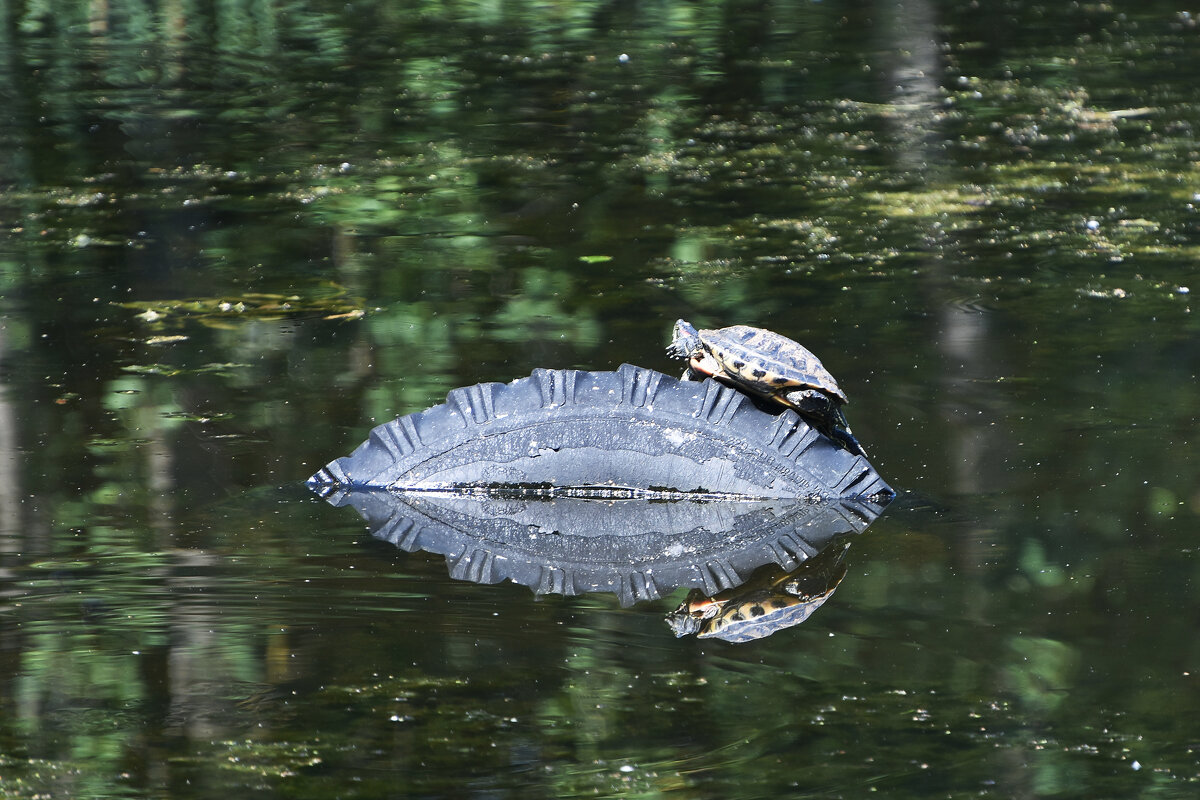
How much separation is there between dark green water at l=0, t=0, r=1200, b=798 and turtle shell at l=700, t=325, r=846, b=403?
1.29 ft

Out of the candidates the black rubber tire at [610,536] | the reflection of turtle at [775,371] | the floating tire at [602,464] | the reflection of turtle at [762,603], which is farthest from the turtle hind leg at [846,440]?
the reflection of turtle at [762,603]

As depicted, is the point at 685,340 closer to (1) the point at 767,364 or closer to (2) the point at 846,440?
(1) the point at 767,364

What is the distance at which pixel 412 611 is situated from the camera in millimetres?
3658

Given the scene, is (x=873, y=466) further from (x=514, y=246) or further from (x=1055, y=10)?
(x=1055, y=10)

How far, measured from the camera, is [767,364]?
4.53 m

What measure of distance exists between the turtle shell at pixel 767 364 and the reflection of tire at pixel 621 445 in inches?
2.9

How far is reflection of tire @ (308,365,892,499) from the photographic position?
177 inches

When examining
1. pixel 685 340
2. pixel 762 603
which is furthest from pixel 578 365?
pixel 762 603

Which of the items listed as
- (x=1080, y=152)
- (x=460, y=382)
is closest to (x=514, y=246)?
(x=460, y=382)

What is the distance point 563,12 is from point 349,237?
646cm

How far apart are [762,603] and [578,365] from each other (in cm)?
197

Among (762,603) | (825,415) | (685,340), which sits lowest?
(762,603)

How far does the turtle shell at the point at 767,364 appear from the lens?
4504 mm

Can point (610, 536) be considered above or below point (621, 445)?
below
